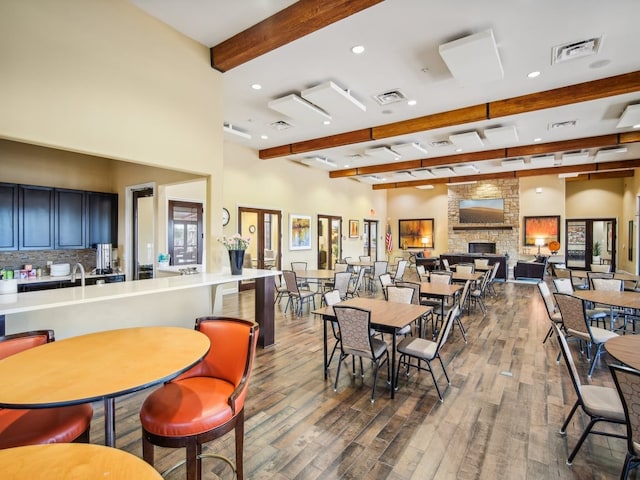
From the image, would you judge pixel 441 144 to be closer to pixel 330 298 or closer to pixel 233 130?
pixel 233 130

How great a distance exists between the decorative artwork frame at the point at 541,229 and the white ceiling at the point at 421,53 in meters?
7.21

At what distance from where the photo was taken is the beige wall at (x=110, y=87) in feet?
8.85

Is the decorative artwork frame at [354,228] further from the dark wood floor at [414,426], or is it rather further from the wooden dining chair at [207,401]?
the wooden dining chair at [207,401]

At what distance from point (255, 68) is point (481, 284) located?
6.49 m

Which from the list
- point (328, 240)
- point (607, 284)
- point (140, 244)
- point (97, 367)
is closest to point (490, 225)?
point (328, 240)

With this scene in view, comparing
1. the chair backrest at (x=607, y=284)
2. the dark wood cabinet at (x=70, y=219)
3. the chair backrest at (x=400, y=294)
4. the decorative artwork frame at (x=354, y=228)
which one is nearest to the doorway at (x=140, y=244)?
the dark wood cabinet at (x=70, y=219)

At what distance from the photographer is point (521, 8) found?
3355 mm

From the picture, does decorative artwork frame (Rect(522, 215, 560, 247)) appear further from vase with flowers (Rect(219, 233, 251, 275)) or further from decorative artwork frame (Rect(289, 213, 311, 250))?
vase with flowers (Rect(219, 233, 251, 275))

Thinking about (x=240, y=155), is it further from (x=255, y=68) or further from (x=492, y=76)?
(x=492, y=76)

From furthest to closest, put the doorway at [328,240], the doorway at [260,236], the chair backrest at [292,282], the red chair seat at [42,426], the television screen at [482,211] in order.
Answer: the television screen at [482,211], the doorway at [328,240], the doorway at [260,236], the chair backrest at [292,282], the red chair seat at [42,426]

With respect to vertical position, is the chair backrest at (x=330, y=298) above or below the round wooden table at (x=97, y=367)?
below

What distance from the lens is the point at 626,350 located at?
2.43 meters

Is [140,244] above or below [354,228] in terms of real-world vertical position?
below

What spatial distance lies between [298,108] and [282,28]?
1878mm
